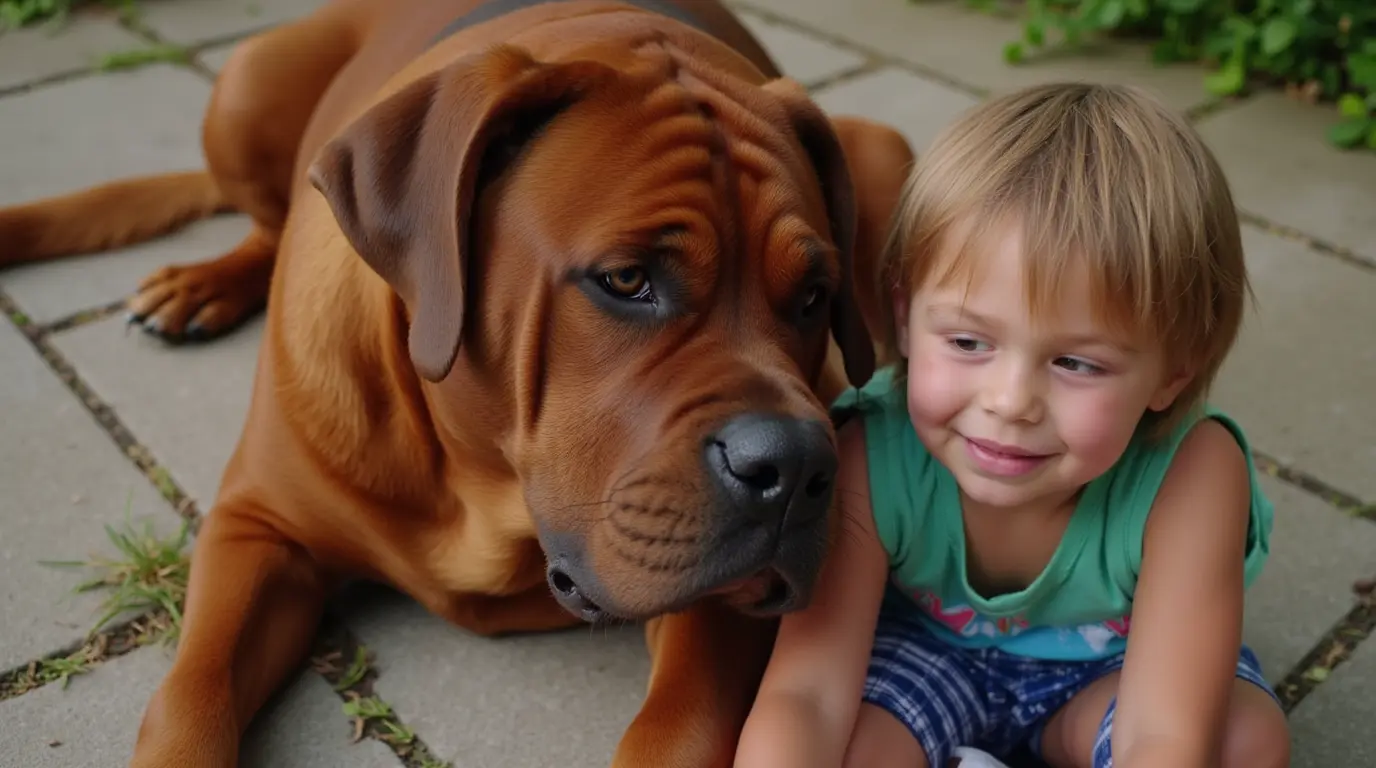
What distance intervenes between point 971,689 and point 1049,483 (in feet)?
1.34

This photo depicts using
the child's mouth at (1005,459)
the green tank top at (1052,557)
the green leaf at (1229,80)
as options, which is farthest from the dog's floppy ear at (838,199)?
the green leaf at (1229,80)

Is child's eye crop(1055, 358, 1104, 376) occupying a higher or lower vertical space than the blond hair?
lower

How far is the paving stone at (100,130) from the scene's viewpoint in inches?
156

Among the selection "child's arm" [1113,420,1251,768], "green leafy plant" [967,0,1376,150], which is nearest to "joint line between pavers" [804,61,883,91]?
"green leafy plant" [967,0,1376,150]

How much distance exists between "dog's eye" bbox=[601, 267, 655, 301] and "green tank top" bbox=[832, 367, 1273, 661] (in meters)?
0.52

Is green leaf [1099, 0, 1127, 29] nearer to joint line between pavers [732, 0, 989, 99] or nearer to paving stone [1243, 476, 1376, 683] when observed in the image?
joint line between pavers [732, 0, 989, 99]

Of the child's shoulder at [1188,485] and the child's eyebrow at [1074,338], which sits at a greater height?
the child's eyebrow at [1074,338]

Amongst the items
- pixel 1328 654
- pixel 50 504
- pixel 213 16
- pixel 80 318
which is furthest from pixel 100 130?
pixel 1328 654

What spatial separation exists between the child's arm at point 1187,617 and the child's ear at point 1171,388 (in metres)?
0.09

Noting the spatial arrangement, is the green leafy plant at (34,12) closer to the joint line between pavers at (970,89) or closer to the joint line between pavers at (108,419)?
the joint line between pavers at (108,419)

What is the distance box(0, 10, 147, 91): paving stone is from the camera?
4.58 m

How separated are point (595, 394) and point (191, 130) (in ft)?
9.28

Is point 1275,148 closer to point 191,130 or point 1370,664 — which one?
point 1370,664

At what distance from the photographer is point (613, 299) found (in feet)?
6.34
